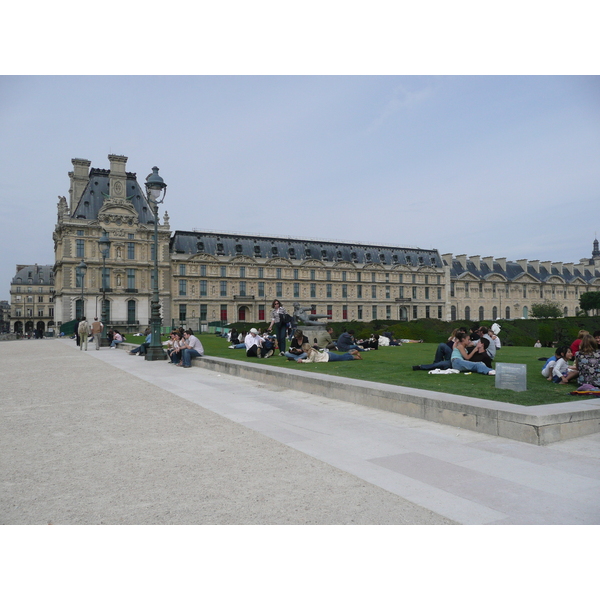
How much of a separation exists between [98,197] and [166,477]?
203 feet

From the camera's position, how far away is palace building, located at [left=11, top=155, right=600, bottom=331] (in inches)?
2291

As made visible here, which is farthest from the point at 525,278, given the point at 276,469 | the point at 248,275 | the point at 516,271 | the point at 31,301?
the point at 31,301

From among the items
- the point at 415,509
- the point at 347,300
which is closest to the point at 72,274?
the point at 347,300

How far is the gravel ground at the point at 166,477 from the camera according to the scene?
3455 mm

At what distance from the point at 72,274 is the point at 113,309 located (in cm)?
616

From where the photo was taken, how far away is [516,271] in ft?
291

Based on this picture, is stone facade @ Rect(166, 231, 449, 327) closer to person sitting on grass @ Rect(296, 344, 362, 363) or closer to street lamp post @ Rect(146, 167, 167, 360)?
street lamp post @ Rect(146, 167, 167, 360)

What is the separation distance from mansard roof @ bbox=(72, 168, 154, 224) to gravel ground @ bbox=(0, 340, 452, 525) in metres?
56.7

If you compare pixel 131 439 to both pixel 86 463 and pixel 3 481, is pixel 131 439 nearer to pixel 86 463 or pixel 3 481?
pixel 86 463

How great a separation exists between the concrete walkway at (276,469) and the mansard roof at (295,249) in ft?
202

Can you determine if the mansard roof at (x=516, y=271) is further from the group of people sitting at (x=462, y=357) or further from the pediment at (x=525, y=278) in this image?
the group of people sitting at (x=462, y=357)

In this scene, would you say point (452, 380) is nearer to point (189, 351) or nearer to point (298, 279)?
point (189, 351)

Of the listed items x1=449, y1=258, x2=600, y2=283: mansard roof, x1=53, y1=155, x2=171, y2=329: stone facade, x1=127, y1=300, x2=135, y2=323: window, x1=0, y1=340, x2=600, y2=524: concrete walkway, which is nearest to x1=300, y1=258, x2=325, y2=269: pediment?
x1=53, y1=155, x2=171, y2=329: stone facade

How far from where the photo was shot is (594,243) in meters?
111
